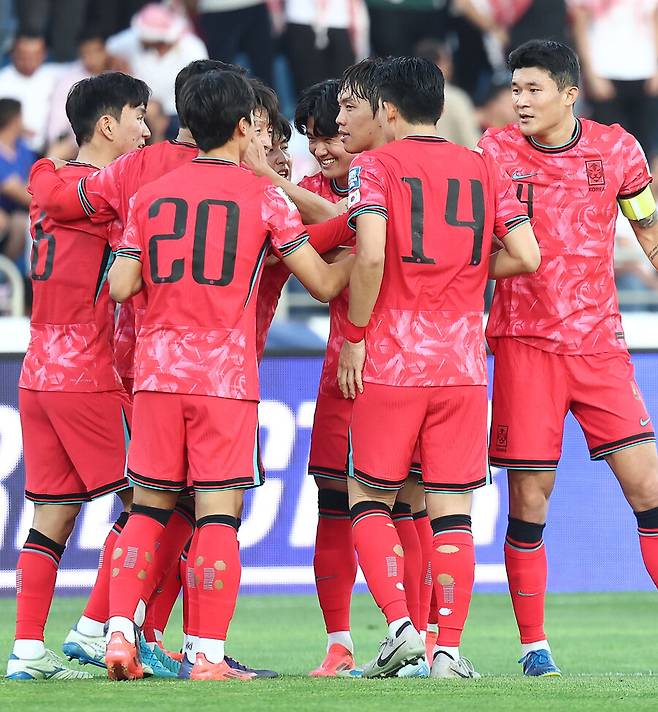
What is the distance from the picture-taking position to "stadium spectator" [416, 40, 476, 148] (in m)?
10.3

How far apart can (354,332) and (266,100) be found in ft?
3.22

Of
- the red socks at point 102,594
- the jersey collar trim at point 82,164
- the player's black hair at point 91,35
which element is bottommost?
the red socks at point 102,594

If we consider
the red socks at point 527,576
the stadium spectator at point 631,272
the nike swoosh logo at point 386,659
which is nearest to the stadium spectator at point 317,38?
the stadium spectator at point 631,272

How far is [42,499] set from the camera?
16.5ft

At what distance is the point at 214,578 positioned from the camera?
4418 millimetres

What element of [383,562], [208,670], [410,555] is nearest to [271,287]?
[410,555]

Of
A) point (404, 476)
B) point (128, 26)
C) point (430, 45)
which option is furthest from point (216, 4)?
point (404, 476)

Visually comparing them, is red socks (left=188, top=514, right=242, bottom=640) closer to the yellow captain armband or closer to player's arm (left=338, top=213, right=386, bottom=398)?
player's arm (left=338, top=213, right=386, bottom=398)

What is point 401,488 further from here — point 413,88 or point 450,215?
point 413,88

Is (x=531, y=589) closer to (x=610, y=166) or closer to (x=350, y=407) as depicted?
(x=350, y=407)

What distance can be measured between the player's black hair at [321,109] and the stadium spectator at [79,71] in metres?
4.96

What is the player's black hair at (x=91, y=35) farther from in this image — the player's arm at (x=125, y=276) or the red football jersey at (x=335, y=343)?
the player's arm at (x=125, y=276)

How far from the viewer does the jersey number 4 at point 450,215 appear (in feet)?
15.4

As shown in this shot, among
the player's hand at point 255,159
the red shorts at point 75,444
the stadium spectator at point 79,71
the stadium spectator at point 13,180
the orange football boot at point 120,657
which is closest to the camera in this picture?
the orange football boot at point 120,657
